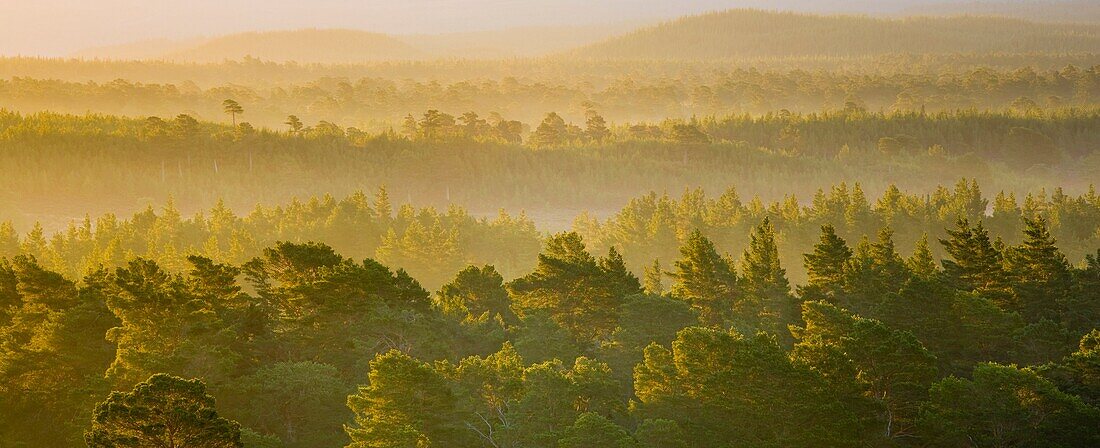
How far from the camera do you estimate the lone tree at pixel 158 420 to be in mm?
33062

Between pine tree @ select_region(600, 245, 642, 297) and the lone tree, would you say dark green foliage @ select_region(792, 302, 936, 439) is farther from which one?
the lone tree

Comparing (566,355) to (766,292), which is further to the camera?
(766,292)

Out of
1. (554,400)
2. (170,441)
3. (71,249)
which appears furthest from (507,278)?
(170,441)

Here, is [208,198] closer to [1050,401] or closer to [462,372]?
[462,372]

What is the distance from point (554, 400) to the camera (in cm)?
4434

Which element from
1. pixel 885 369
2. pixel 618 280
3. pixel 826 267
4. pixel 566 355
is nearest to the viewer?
pixel 885 369

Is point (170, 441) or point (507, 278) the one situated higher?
point (170, 441)

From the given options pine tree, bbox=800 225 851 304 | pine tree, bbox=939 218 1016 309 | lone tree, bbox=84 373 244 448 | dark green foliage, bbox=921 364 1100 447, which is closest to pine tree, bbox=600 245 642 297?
pine tree, bbox=800 225 851 304

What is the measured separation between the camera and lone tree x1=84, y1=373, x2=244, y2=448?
3306 centimetres

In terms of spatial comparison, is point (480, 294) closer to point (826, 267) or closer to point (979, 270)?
point (826, 267)

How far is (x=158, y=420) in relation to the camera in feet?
109

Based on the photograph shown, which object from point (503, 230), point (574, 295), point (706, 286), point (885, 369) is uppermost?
point (885, 369)

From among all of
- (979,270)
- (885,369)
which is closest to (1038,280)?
(979,270)

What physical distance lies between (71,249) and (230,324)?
67045 mm
